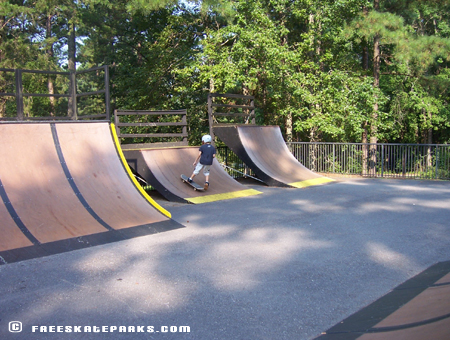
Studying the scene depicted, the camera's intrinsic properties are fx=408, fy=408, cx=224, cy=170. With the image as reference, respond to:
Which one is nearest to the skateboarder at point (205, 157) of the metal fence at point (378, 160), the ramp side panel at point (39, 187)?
the ramp side panel at point (39, 187)

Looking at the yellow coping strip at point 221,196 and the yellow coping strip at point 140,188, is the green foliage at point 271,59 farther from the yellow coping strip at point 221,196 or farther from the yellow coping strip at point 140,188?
the yellow coping strip at point 140,188

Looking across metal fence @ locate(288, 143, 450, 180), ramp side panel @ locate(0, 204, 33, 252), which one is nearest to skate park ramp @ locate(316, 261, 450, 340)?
ramp side panel @ locate(0, 204, 33, 252)

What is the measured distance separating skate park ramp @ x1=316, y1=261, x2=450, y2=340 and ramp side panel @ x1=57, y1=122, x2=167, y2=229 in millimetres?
4554

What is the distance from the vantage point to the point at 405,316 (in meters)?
3.06

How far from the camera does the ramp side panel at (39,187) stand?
6539mm

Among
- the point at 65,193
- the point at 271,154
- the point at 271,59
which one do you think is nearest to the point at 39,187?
the point at 65,193

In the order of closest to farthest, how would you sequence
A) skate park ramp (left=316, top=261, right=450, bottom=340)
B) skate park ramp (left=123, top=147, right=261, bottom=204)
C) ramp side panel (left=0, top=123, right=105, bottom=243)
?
skate park ramp (left=316, top=261, right=450, bottom=340) < ramp side panel (left=0, top=123, right=105, bottom=243) < skate park ramp (left=123, top=147, right=261, bottom=204)

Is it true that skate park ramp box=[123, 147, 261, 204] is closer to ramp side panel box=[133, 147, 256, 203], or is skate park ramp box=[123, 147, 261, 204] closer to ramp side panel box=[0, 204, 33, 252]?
ramp side panel box=[133, 147, 256, 203]

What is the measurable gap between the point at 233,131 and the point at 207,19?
9.95 metres

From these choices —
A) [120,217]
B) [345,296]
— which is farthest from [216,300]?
[120,217]

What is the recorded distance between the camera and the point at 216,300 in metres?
4.19

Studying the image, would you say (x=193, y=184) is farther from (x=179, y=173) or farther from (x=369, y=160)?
(x=369, y=160)

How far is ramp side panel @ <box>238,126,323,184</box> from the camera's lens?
13766 millimetres

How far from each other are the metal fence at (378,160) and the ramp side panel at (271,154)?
287 centimetres
